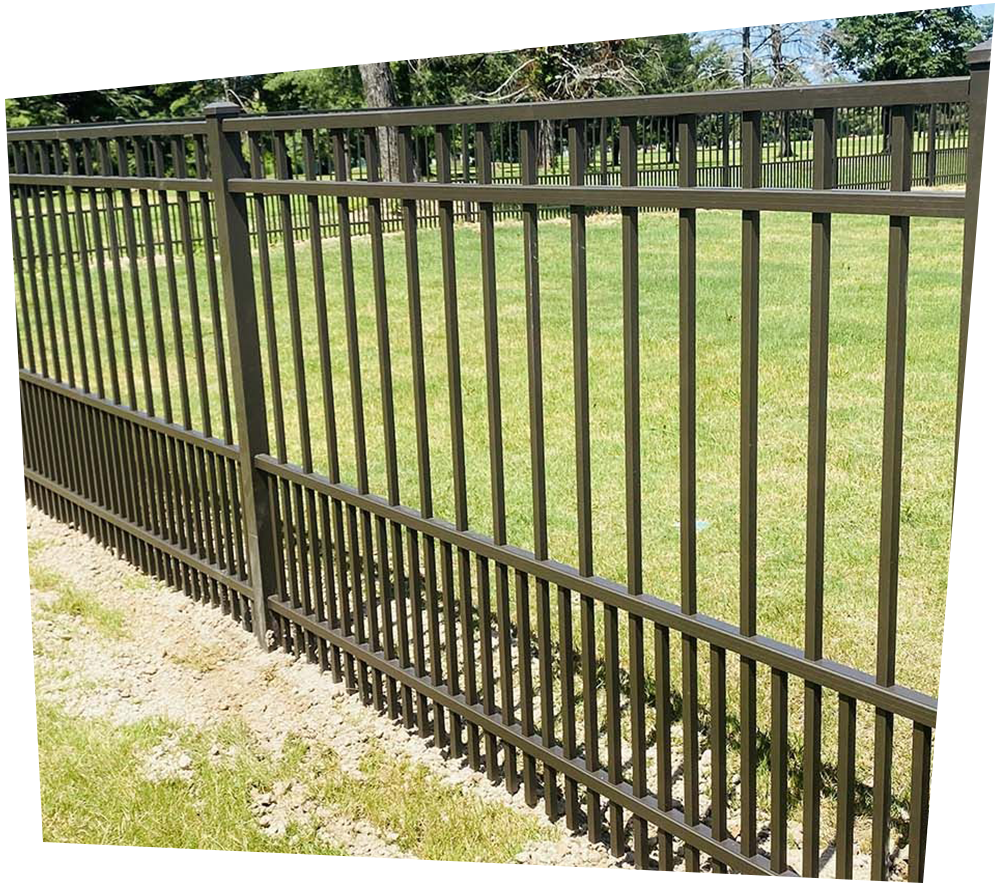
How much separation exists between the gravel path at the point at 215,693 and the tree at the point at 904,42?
2420 cm

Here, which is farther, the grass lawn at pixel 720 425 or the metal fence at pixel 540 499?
the grass lawn at pixel 720 425

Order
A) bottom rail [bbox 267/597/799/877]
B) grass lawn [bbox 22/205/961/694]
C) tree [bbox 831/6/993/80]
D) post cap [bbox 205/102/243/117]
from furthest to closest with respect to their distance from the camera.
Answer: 1. tree [bbox 831/6/993/80]
2. grass lawn [bbox 22/205/961/694]
3. post cap [bbox 205/102/243/117]
4. bottom rail [bbox 267/597/799/877]

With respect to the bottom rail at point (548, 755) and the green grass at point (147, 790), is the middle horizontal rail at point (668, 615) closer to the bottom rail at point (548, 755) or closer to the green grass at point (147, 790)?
the bottom rail at point (548, 755)

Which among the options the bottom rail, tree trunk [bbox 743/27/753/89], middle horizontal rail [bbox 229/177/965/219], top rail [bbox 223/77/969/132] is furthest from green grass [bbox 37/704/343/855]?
tree trunk [bbox 743/27/753/89]

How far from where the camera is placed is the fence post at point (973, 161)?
84.0 inches

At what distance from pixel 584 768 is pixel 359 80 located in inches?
1138

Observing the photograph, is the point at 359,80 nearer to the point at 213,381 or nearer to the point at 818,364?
the point at 213,381

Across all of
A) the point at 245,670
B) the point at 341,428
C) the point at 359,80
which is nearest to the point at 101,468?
the point at 245,670

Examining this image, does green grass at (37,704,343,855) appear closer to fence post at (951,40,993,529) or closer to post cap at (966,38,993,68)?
fence post at (951,40,993,529)

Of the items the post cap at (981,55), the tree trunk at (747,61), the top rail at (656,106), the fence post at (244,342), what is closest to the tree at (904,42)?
the tree trunk at (747,61)

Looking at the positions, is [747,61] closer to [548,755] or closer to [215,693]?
[215,693]

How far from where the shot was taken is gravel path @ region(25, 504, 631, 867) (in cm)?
388

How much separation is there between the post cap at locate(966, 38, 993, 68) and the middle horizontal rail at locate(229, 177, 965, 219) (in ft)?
0.79

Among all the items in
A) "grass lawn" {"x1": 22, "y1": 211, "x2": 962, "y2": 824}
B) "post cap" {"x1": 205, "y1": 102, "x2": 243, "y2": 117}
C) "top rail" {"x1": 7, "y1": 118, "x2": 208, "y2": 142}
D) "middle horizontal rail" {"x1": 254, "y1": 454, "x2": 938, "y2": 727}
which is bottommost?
"grass lawn" {"x1": 22, "y1": 211, "x2": 962, "y2": 824}
